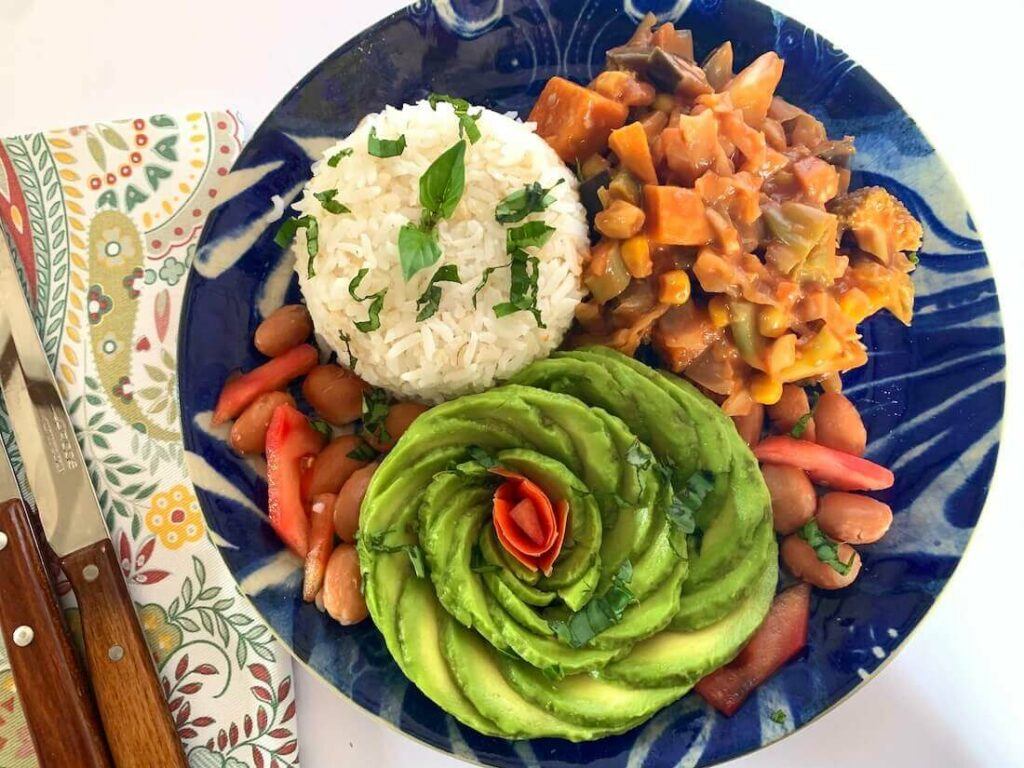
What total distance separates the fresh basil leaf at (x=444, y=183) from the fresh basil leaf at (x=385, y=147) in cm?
17

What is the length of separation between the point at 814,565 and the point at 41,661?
6.28ft

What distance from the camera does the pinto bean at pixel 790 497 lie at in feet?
6.44

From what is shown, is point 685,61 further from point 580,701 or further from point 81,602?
point 81,602

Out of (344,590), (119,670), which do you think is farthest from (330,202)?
(119,670)

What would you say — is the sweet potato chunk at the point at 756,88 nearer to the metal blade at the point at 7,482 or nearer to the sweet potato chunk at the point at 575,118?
the sweet potato chunk at the point at 575,118

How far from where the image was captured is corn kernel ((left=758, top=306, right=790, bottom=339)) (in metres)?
1.92

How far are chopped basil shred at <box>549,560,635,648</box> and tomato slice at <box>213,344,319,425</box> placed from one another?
38.5 inches

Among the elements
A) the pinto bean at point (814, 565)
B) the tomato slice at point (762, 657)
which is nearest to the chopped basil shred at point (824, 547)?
the pinto bean at point (814, 565)

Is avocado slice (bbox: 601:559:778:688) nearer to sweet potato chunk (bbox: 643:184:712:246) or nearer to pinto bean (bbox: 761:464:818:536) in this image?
pinto bean (bbox: 761:464:818:536)

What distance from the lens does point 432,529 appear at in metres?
1.76

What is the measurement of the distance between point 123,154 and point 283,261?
599 mm

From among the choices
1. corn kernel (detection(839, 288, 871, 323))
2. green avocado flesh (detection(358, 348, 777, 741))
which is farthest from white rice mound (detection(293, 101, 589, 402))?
corn kernel (detection(839, 288, 871, 323))

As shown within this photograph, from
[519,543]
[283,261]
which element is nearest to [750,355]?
[519,543]

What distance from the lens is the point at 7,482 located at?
2.00 metres
